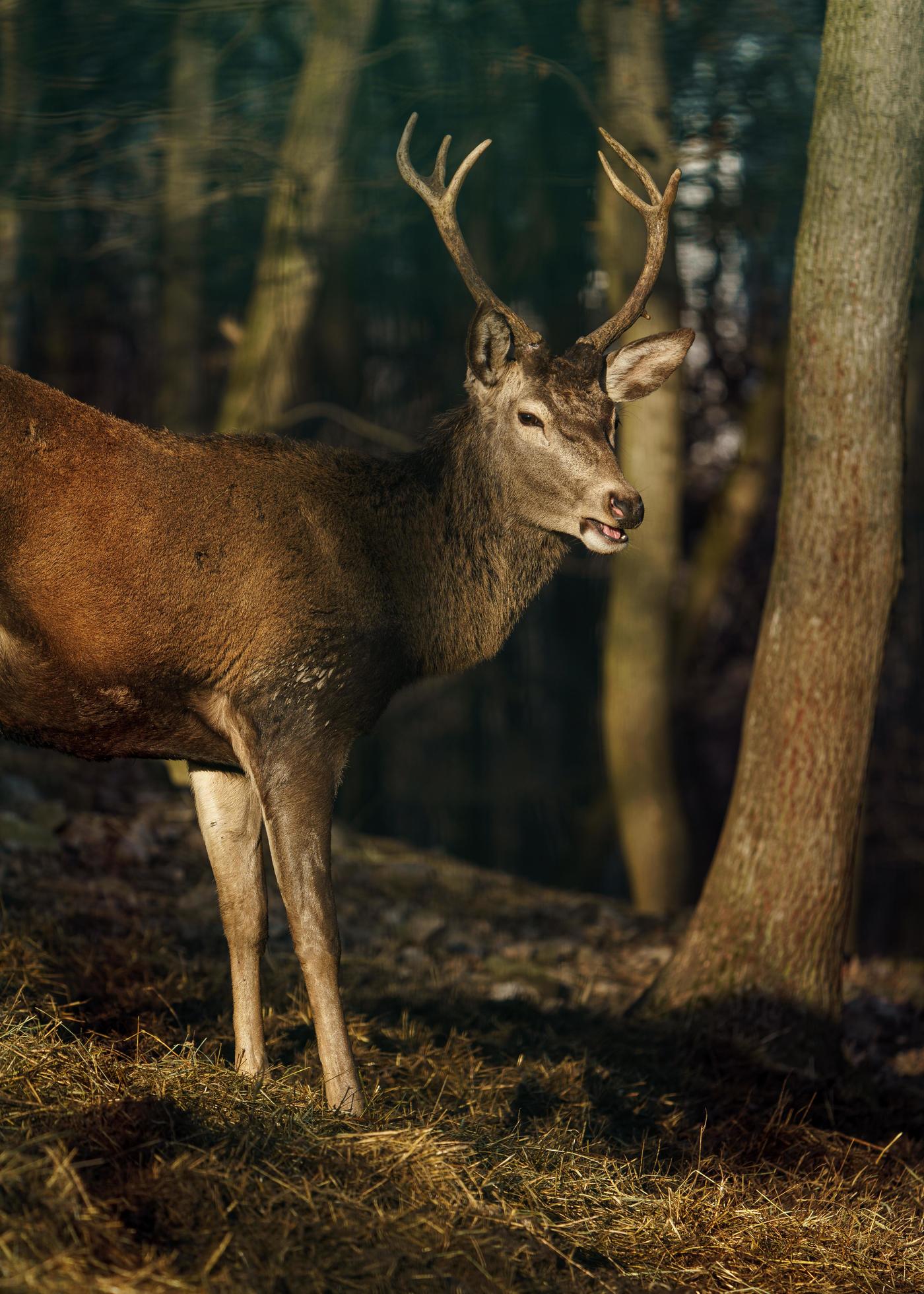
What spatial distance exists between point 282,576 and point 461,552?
847mm

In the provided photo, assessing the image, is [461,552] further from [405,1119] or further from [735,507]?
[735,507]

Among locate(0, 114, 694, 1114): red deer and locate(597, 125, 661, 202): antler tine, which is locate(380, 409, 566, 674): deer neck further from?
locate(597, 125, 661, 202): antler tine

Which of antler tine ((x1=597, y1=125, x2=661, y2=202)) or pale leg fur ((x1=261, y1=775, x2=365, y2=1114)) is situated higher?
antler tine ((x1=597, y1=125, x2=661, y2=202))

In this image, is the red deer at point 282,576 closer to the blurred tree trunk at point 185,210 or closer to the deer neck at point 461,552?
the deer neck at point 461,552

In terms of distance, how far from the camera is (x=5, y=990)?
17.5 ft

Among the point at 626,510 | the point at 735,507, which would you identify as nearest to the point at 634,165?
the point at 626,510

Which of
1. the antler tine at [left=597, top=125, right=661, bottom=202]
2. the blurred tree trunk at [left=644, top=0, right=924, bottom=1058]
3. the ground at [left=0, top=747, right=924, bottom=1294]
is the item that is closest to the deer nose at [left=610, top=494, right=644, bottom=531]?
the antler tine at [left=597, top=125, right=661, bottom=202]

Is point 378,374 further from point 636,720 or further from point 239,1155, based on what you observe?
point 239,1155

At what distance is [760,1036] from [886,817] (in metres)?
10.7

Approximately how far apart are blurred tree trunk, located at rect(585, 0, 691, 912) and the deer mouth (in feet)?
18.9

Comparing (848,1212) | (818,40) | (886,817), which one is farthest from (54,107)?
(886,817)

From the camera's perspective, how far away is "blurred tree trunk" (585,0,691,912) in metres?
11.2

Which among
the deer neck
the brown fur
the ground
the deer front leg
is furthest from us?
the deer neck

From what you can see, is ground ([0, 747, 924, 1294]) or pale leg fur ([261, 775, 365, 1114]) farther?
pale leg fur ([261, 775, 365, 1114])
